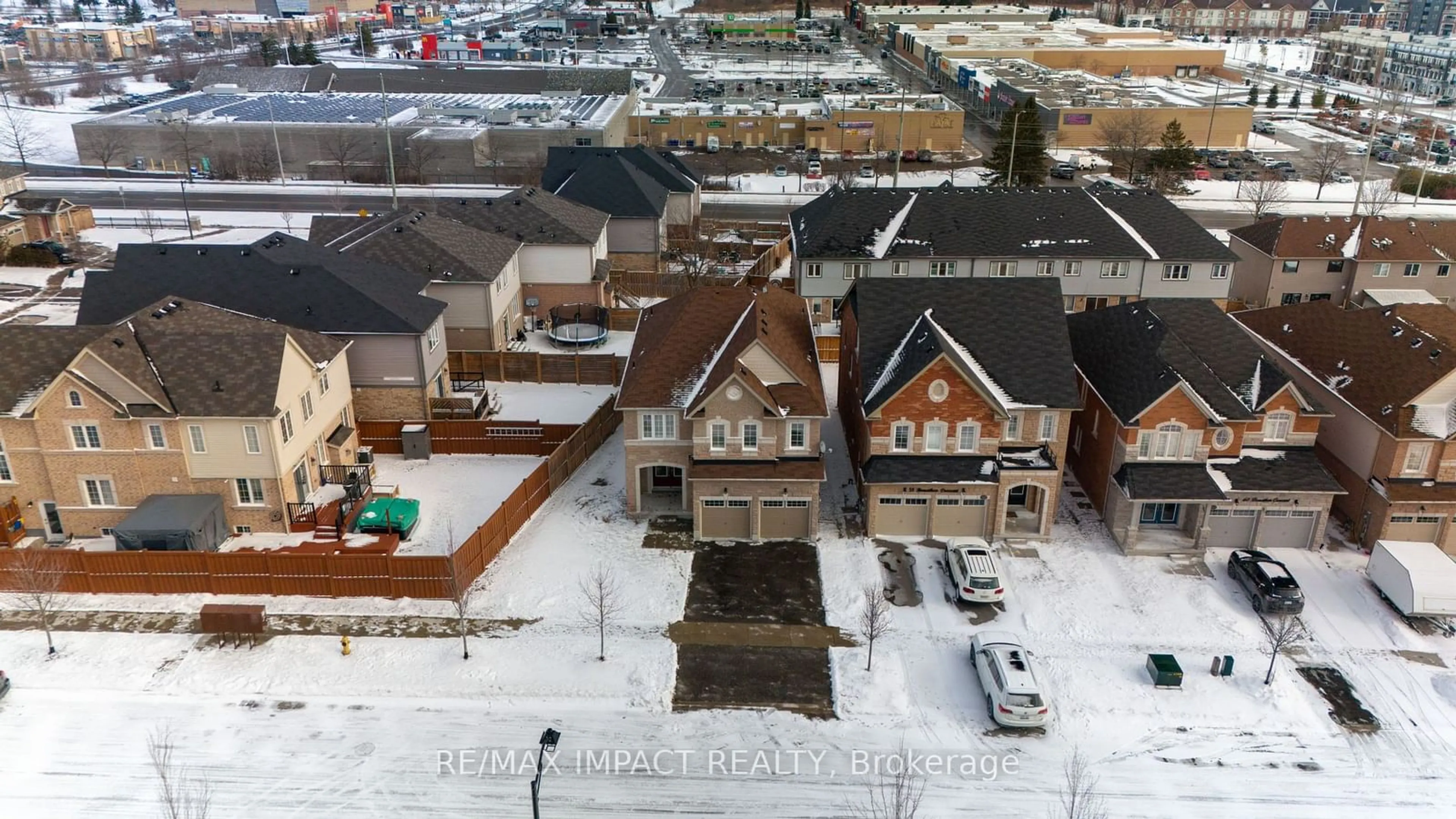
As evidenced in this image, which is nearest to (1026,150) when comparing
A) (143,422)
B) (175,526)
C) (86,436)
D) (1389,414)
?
(1389,414)

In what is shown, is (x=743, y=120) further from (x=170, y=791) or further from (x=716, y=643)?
(x=170, y=791)

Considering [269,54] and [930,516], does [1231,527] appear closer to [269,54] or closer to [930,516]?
[930,516]

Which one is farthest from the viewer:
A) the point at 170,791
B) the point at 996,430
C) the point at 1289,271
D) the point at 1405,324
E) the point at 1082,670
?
the point at 1289,271

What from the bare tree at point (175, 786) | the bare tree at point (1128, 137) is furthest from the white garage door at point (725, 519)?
the bare tree at point (1128, 137)

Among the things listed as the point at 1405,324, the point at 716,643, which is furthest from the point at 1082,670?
the point at 1405,324

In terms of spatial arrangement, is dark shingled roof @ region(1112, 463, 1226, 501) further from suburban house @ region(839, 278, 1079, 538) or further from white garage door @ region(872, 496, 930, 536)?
white garage door @ region(872, 496, 930, 536)
